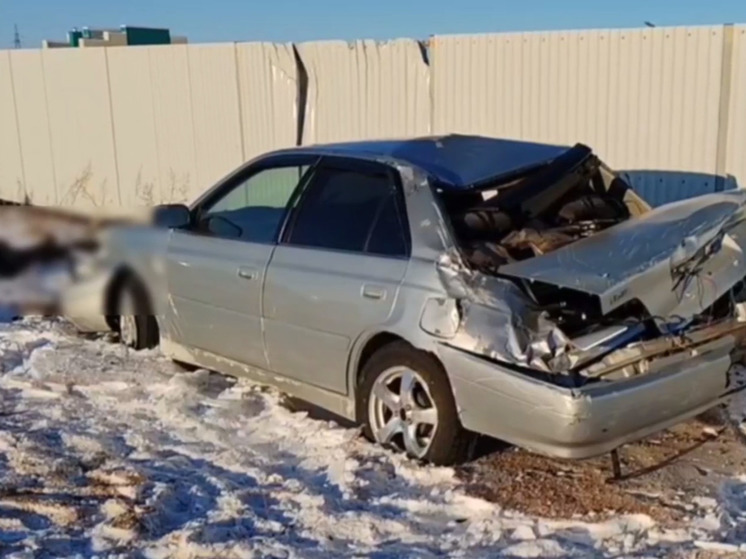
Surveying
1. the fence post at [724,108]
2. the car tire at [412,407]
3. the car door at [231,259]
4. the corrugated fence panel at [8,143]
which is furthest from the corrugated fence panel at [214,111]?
the car tire at [412,407]

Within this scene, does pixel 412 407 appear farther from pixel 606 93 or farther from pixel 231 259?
pixel 606 93

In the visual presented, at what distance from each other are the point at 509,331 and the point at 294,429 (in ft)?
5.35

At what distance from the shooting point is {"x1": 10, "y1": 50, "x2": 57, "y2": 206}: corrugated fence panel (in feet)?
49.0

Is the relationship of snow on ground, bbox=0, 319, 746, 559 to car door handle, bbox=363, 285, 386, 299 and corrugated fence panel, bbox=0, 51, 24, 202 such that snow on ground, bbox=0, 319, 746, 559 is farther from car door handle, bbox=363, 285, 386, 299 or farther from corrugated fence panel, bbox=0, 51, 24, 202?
corrugated fence panel, bbox=0, 51, 24, 202

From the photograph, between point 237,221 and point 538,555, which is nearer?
point 538,555

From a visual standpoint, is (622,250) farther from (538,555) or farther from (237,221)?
(237,221)

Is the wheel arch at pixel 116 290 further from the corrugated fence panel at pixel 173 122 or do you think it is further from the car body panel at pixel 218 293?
the corrugated fence panel at pixel 173 122

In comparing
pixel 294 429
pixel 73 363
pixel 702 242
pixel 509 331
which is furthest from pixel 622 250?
pixel 73 363

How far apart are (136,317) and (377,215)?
264 cm

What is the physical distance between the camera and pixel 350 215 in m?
5.25

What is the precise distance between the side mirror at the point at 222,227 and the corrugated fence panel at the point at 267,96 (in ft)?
15.5

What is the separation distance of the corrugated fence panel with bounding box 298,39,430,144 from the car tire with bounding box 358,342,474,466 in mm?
5111

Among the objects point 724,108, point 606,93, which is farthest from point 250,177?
point 724,108

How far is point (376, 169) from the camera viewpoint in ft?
17.1
